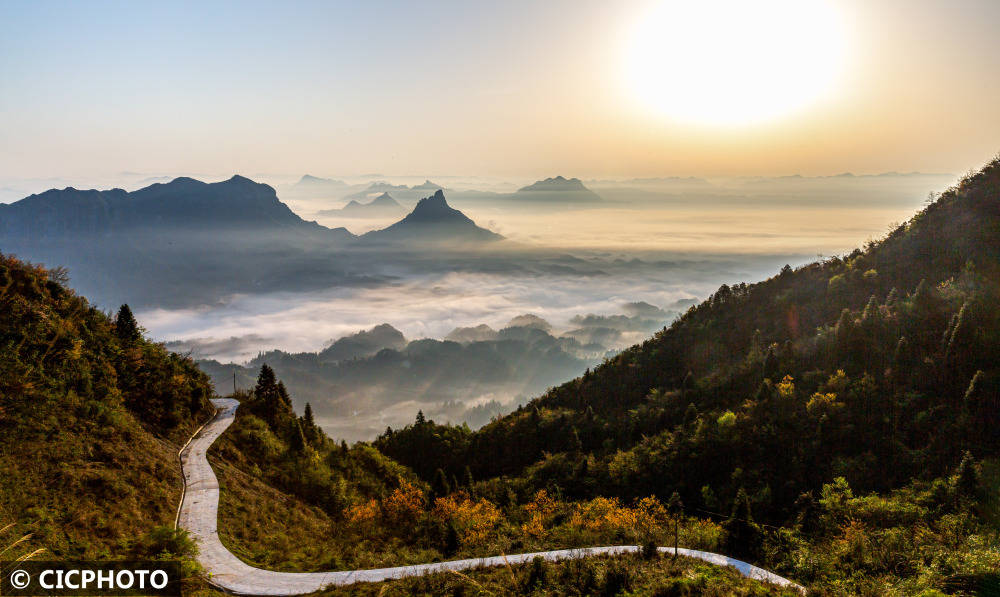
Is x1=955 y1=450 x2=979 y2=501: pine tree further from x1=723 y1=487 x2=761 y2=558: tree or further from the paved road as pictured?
the paved road

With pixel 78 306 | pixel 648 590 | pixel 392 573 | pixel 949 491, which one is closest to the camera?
pixel 648 590

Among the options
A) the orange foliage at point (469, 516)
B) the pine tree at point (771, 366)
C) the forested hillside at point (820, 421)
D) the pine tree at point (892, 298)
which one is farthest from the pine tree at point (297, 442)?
the pine tree at point (892, 298)

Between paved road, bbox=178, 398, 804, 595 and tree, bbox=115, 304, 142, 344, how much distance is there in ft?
61.8

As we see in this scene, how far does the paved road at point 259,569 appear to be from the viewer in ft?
94.0

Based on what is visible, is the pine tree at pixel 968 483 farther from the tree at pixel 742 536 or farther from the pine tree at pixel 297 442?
the pine tree at pixel 297 442

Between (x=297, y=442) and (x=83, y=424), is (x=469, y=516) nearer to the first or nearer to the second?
(x=297, y=442)

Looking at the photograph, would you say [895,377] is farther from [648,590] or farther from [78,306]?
[78,306]

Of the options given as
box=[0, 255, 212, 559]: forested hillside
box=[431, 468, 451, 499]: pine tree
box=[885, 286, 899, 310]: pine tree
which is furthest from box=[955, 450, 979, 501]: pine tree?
box=[0, 255, 212, 559]: forested hillside

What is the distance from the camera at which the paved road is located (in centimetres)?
2864

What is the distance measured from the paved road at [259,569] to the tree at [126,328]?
61.8ft

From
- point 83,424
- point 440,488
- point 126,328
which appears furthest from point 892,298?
point 126,328

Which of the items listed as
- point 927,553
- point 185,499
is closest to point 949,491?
point 927,553

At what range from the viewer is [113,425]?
38.1m

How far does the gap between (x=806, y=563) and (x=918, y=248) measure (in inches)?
3156
